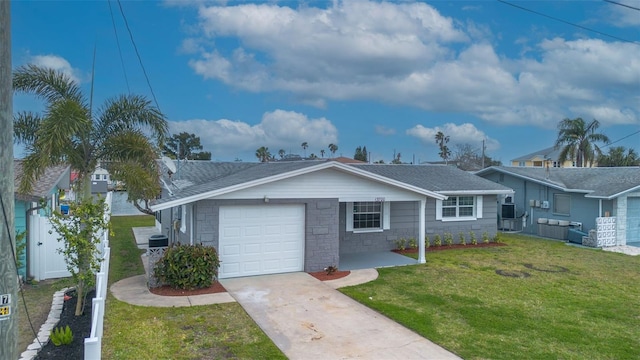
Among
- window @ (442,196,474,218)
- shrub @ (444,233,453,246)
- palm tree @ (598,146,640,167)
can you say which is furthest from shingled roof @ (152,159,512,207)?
palm tree @ (598,146,640,167)

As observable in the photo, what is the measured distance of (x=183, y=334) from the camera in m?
7.16

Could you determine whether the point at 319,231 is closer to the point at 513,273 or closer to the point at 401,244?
the point at 401,244

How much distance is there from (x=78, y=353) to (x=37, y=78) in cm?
692

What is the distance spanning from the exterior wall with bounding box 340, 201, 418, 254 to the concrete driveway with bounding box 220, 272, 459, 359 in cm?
436

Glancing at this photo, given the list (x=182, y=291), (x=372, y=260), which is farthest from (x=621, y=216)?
(x=182, y=291)

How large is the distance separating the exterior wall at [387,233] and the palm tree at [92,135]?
6.73m

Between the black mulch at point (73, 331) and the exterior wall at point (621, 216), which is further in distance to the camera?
the exterior wall at point (621, 216)

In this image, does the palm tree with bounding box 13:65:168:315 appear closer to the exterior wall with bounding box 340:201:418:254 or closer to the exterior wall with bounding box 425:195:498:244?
the exterior wall with bounding box 340:201:418:254

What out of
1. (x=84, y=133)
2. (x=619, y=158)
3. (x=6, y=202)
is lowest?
(x=6, y=202)

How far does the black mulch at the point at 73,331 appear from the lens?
6.10 meters

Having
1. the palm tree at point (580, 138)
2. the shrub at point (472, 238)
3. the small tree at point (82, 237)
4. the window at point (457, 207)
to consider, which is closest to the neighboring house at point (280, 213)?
the small tree at point (82, 237)

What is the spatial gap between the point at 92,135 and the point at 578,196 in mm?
19504

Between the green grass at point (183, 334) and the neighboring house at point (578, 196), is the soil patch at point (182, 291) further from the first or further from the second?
the neighboring house at point (578, 196)

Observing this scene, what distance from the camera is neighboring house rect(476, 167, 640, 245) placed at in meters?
17.8
